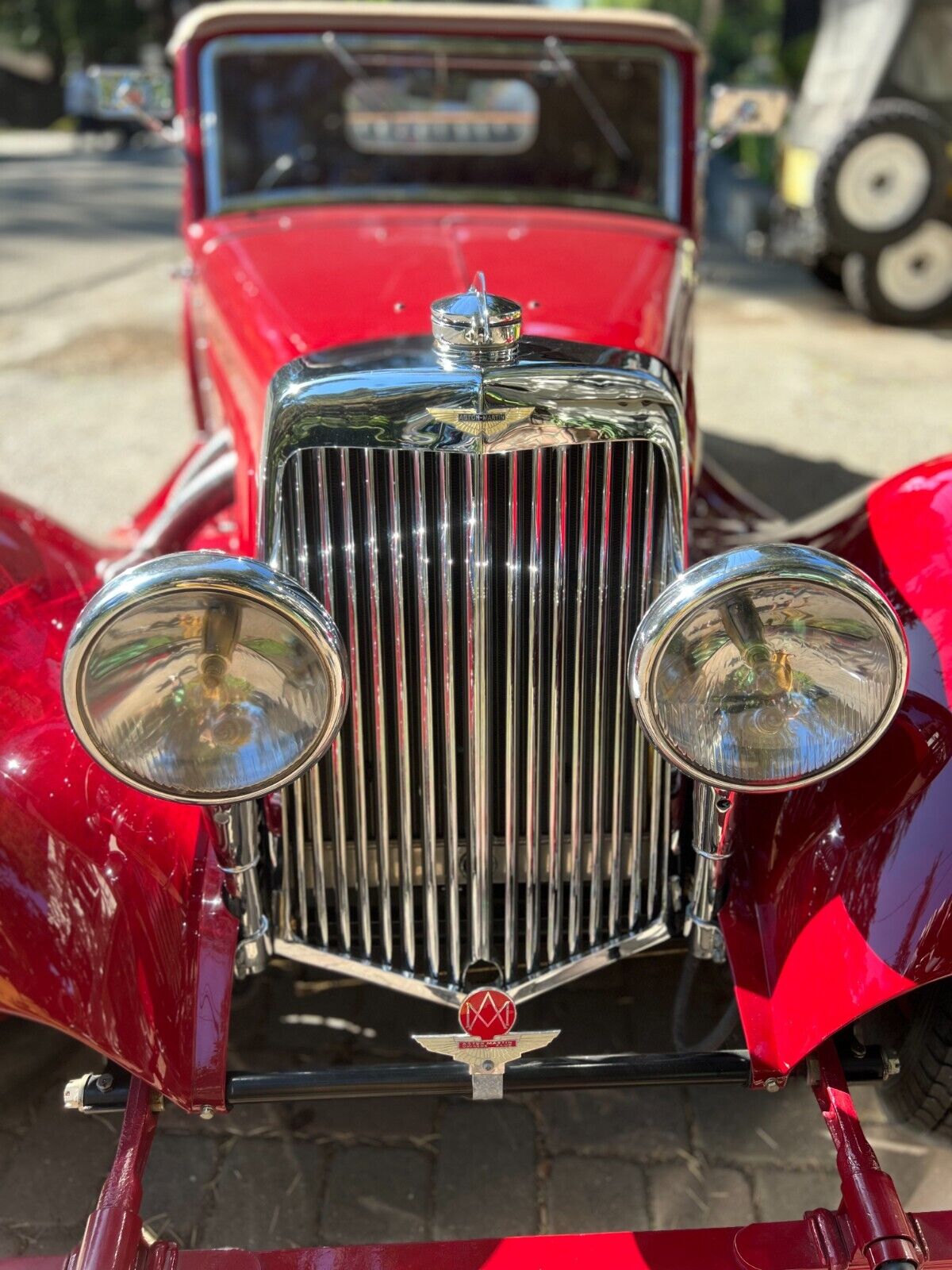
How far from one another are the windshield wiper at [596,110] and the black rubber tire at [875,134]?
468cm

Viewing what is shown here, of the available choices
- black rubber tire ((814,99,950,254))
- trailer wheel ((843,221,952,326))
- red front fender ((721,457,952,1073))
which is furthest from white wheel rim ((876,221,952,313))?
red front fender ((721,457,952,1073))

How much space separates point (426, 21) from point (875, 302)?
5803mm

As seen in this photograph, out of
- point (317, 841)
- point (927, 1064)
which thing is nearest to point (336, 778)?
point (317, 841)

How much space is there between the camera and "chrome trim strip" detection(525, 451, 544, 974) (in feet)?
5.47

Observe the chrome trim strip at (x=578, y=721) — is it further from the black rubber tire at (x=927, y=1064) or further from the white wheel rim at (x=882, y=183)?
the white wheel rim at (x=882, y=183)

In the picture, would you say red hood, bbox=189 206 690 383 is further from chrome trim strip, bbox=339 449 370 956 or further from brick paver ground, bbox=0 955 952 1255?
brick paver ground, bbox=0 955 952 1255

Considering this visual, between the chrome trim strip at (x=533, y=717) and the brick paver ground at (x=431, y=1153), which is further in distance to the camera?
the brick paver ground at (x=431, y=1153)

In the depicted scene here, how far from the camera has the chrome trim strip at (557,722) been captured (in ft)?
5.48

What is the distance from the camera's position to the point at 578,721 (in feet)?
5.82

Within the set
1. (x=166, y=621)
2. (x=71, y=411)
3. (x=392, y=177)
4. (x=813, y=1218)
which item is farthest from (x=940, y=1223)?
(x=71, y=411)

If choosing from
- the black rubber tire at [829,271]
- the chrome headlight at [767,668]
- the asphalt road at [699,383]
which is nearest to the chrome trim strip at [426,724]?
the chrome headlight at [767,668]

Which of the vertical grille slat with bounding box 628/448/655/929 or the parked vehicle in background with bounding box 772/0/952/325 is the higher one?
the vertical grille slat with bounding box 628/448/655/929

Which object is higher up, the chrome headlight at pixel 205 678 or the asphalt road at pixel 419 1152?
the chrome headlight at pixel 205 678

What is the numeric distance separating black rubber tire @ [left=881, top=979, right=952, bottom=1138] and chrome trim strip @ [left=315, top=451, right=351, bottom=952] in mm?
921
